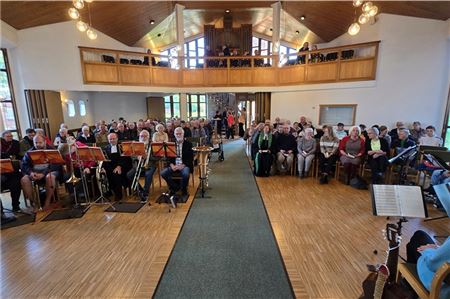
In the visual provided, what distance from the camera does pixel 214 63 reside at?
10.4 meters

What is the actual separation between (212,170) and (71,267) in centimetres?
414

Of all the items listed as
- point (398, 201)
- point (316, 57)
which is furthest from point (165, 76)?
point (398, 201)

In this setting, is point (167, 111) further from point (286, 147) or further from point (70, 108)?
point (286, 147)

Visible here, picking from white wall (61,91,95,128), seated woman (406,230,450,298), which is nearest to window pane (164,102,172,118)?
white wall (61,91,95,128)

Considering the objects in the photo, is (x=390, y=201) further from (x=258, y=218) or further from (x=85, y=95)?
(x=85, y=95)

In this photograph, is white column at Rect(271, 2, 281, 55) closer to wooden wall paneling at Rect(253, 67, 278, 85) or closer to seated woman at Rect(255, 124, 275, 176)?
wooden wall paneling at Rect(253, 67, 278, 85)

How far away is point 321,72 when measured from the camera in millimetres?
8992

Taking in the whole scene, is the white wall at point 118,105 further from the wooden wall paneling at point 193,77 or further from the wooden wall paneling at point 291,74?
the wooden wall paneling at point 291,74

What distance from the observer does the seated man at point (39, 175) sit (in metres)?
3.99

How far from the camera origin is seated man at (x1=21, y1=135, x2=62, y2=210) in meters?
3.99

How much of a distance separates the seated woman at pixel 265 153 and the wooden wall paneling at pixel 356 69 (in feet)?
15.2

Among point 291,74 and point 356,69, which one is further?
point 291,74

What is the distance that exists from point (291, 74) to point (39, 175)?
884cm

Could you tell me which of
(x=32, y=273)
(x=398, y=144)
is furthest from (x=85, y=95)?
(x=398, y=144)
